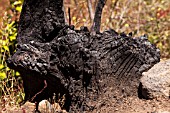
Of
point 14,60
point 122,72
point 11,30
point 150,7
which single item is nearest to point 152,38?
point 150,7

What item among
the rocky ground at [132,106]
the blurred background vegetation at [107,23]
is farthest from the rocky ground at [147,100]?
the blurred background vegetation at [107,23]

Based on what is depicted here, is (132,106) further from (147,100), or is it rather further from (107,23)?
(107,23)

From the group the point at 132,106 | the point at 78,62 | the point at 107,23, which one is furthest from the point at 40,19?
the point at 107,23

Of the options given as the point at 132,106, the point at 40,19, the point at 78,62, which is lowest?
the point at 132,106

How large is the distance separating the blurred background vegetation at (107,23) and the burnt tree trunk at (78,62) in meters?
0.71

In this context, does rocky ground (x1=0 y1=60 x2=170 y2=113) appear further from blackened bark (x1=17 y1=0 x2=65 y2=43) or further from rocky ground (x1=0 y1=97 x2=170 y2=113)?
blackened bark (x1=17 y1=0 x2=65 y2=43)

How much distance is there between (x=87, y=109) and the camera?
3.42 metres

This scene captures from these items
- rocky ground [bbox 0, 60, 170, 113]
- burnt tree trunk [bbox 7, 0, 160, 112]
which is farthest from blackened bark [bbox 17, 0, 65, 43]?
rocky ground [bbox 0, 60, 170, 113]

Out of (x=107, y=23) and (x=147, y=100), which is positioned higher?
(x=107, y=23)

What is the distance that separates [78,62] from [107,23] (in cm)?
308

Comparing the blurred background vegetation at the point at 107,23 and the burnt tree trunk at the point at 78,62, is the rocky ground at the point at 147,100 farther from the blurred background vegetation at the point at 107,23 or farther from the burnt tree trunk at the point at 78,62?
the blurred background vegetation at the point at 107,23

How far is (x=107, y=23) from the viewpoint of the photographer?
248 inches

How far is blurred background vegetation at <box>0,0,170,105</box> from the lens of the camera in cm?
440

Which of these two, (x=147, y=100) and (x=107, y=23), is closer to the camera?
(x=147, y=100)
